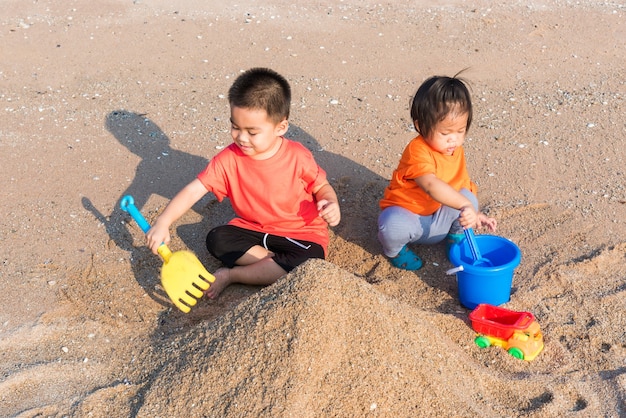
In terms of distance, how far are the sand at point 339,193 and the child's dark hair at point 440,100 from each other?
2.51ft

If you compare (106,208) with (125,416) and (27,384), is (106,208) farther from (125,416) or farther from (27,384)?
(125,416)

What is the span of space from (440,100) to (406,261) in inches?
31.9

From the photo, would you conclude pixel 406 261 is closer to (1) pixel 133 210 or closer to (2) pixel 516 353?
(2) pixel 516 353

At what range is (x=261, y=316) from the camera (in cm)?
246

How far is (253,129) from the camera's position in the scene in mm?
3029

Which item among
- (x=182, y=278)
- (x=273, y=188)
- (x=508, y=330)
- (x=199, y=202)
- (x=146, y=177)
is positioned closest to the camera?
(x=508, y=330)

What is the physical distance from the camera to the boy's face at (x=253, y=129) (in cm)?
300

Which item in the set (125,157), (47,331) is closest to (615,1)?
(125,157)

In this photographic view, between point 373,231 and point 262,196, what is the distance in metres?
0.73

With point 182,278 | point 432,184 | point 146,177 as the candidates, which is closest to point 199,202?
point 146,177

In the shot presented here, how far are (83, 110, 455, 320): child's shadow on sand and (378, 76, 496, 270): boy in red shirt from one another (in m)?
0.20

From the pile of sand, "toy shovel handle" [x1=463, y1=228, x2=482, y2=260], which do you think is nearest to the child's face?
"toy shovel handle" [x1=463, y1=228, x2=482, y2=260]

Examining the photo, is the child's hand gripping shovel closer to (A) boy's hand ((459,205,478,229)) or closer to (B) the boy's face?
(B) the boy's face

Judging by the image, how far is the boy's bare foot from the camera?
320 cm
